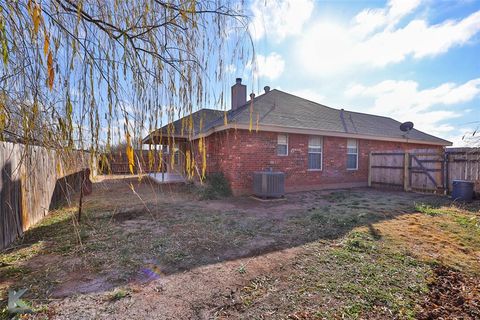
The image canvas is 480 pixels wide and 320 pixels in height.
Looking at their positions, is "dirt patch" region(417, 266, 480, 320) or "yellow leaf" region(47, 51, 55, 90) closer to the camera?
"yellow leaf" region(47, 51, 55, 90)

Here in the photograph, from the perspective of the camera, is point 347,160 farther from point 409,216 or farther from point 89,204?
point 89,204

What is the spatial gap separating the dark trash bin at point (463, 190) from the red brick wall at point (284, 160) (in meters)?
3.93

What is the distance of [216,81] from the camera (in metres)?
1.87

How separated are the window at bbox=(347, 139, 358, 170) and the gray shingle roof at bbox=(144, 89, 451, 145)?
0.56 meters

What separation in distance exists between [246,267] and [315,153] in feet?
27.0

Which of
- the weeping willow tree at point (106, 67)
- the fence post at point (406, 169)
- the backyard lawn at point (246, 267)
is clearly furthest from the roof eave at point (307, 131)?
the weeping willow tree at point (106, 67)

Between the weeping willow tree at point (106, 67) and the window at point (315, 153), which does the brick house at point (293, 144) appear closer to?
the window at point (315, 153)

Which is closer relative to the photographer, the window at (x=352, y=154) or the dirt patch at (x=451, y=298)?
the dirt patch at (x=451, y=298)

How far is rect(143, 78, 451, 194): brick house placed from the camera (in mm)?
8594

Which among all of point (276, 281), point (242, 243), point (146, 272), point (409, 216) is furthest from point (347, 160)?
point (146, 272)

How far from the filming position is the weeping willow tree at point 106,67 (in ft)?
4.52

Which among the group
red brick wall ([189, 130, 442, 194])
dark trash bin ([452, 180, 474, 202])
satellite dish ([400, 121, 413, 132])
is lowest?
dark trash bin ([452, 180, 474, 202])

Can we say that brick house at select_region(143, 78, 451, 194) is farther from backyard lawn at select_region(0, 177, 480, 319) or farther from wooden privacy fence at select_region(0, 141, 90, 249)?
wooden privacy fence at select_region(0, 141, 90, 249)

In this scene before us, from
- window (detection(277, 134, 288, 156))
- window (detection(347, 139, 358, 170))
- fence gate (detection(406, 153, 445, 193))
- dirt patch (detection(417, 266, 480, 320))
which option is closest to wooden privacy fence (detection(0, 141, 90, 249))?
dirt patch (detection(417, 266, 480, 320))
